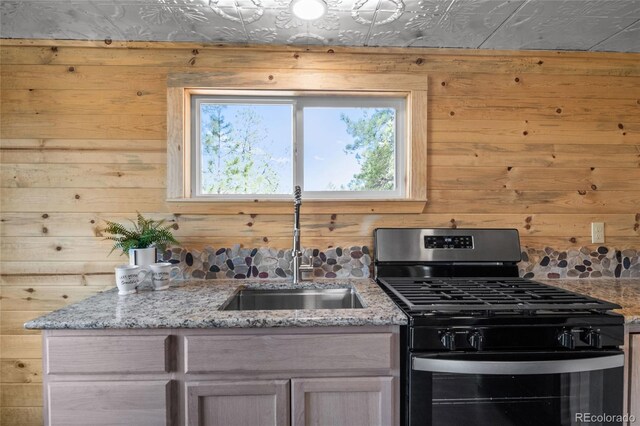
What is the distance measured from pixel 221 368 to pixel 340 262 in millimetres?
853

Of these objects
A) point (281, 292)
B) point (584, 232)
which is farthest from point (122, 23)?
point (584, 232)

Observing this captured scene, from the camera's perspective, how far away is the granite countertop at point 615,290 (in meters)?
1.27

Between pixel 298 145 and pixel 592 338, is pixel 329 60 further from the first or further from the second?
pixel 592 338

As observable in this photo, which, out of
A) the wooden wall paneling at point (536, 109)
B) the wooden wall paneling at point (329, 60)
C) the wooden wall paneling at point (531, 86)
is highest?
the wooden wall paneling at point (329, 60)

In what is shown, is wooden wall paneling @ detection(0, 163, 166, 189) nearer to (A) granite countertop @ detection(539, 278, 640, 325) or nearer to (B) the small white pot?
(B) the small white pot

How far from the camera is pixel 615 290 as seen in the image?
5.31 ft

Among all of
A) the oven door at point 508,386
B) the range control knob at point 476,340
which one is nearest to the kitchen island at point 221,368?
the oven door at point 508,386

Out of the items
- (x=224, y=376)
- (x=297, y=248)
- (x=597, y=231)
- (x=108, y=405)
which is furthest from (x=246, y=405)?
(x=597, y=231)

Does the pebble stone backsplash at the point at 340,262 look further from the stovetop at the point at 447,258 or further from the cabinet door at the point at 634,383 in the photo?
the cabinet door at the point at 634,383

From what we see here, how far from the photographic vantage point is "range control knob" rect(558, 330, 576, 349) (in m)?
1.18

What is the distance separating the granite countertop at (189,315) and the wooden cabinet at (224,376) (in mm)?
41

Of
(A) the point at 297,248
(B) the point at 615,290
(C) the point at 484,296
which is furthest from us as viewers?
(A) the point at 297,248

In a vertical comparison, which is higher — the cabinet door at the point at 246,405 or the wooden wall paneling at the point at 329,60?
the wooden wall paneling at the point at 329,60

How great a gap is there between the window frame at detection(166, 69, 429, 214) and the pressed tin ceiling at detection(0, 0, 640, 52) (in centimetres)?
18
